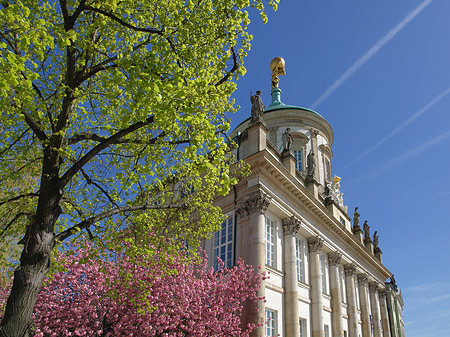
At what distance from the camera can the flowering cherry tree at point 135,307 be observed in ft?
42.9

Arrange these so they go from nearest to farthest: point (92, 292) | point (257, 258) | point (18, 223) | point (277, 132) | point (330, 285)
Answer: point (18, 223) < point (92, 292) < point (257, 258) < point (330, 285) < point (277, 132)

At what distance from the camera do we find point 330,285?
25375 mm

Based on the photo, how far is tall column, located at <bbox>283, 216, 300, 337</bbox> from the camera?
60.5 feet

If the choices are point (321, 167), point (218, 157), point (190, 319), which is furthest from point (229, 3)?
point (321, 167)

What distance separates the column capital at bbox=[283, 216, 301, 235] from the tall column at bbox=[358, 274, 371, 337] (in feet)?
44.3

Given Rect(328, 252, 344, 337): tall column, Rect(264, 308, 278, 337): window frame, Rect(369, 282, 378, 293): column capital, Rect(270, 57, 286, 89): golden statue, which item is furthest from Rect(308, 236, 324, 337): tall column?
Rect(270, 57, 286, 89): golden statue

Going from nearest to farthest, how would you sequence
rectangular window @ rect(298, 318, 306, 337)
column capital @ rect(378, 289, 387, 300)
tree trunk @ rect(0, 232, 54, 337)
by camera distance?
tree trunk @ rect(0, 232, 54, 337)
rectangular window @ rect(298, 318, 306, 337)
column capital @ rect(378, 289, 387, 300)

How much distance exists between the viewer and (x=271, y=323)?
18.0 metres

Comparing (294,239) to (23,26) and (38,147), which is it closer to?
(38,147)

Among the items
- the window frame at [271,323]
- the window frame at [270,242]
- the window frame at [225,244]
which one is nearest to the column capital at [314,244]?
the window frame at [270,242]

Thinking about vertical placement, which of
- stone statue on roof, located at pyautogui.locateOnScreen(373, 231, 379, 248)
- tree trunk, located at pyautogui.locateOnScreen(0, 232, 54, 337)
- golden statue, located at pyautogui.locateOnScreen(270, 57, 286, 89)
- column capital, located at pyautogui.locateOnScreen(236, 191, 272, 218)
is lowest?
tree trunk, located at pyautogui.locateOnScreen(0, 232, 54, 337)

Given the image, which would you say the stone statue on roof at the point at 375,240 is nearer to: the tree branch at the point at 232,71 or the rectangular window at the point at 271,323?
the rectangular window at the point at 271,323

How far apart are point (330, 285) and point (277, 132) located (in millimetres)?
12871

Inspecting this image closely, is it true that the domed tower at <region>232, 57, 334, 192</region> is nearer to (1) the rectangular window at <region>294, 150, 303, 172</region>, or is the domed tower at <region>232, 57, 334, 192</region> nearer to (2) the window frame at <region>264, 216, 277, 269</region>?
(1) the rectangular window at <region>294, 150, 303, 172</region>
